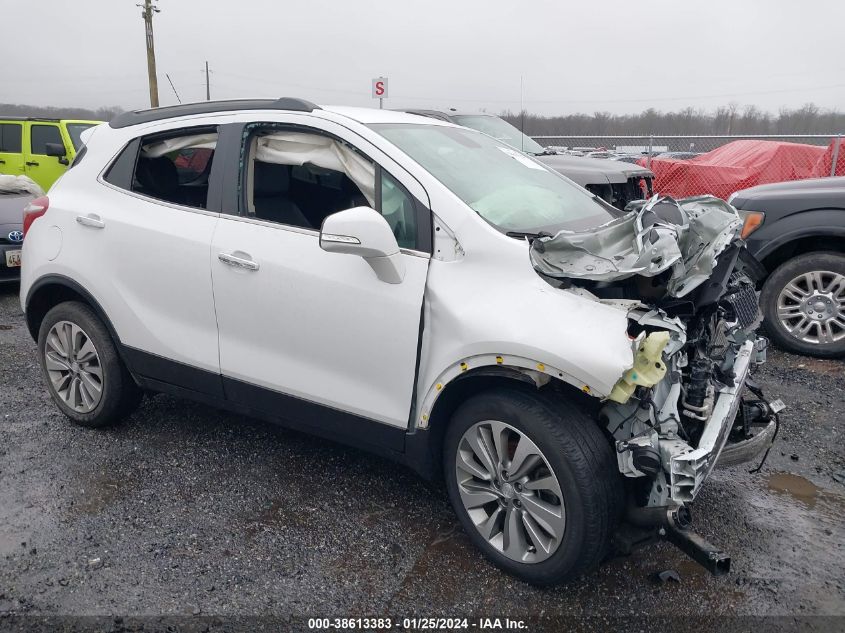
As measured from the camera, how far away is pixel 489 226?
2.99 meters

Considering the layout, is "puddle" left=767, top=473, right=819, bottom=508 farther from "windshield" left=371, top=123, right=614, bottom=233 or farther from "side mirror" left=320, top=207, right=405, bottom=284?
"side mirror" left=320, top=207, right=405, bottom=284

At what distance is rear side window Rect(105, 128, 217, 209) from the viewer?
379 centimetres

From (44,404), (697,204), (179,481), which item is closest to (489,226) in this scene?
(697,204)

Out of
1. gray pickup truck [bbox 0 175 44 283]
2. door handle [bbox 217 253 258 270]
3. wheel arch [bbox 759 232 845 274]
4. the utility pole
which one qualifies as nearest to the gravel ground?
door handle [bbox 217 253 258 270]

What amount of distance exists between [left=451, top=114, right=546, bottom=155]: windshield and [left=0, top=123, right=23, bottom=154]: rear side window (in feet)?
29.4

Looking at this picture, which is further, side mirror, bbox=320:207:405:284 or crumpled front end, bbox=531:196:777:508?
side mirror, bbox=320:207:405:284

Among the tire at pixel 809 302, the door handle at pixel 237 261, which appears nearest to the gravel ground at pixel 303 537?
the door handle at pixel 237 261

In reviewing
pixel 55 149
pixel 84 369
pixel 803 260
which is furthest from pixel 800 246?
pixel 55 149

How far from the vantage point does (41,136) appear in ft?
45.8

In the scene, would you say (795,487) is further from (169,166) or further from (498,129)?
(498,129)

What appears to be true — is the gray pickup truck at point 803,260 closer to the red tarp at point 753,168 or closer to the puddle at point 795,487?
the puddle at point 795,487

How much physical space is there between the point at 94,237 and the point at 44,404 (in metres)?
1.53

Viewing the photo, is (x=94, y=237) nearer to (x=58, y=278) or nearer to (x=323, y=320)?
(x=58, y=278)

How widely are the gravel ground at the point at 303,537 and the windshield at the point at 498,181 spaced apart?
1454mm
